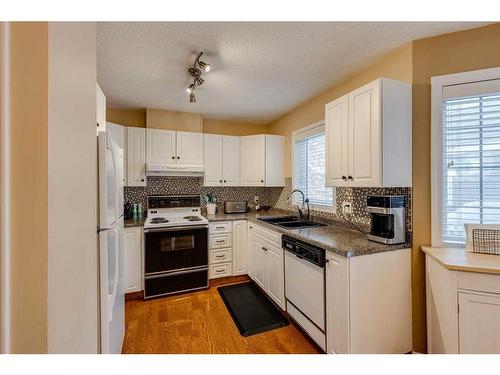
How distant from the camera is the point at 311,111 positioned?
287 centimetres

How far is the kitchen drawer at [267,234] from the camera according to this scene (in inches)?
92.7

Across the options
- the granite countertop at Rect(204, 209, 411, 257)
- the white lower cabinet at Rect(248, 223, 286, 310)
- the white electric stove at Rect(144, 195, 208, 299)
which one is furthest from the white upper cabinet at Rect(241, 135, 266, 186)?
the granite countertop at Rect(204, 209, 411, 257)

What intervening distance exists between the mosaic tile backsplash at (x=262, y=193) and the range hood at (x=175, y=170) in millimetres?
193

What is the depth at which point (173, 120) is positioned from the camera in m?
3.29

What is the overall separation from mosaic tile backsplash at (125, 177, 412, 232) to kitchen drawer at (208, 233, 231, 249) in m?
0.73

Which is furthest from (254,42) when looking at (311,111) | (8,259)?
(8,259)

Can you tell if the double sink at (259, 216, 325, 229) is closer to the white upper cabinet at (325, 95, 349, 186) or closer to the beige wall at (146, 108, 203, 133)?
the white upper cabinet at (325, 95, 349, 186)

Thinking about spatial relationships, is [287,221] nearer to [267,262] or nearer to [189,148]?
[267,262]

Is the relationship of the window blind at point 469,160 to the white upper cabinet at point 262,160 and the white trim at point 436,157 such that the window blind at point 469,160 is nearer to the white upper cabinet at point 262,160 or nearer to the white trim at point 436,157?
the white trim at point 436,157

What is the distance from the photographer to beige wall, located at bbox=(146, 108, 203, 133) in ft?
10.4

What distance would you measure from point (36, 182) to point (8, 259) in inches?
5.1

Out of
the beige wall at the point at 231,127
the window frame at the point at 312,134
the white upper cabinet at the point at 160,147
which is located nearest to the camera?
the window frame at the point at 312,134

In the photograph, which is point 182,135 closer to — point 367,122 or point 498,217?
point 367,122

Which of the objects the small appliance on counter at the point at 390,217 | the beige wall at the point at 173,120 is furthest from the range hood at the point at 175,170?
the small appliance on counter at the point at 390,217
